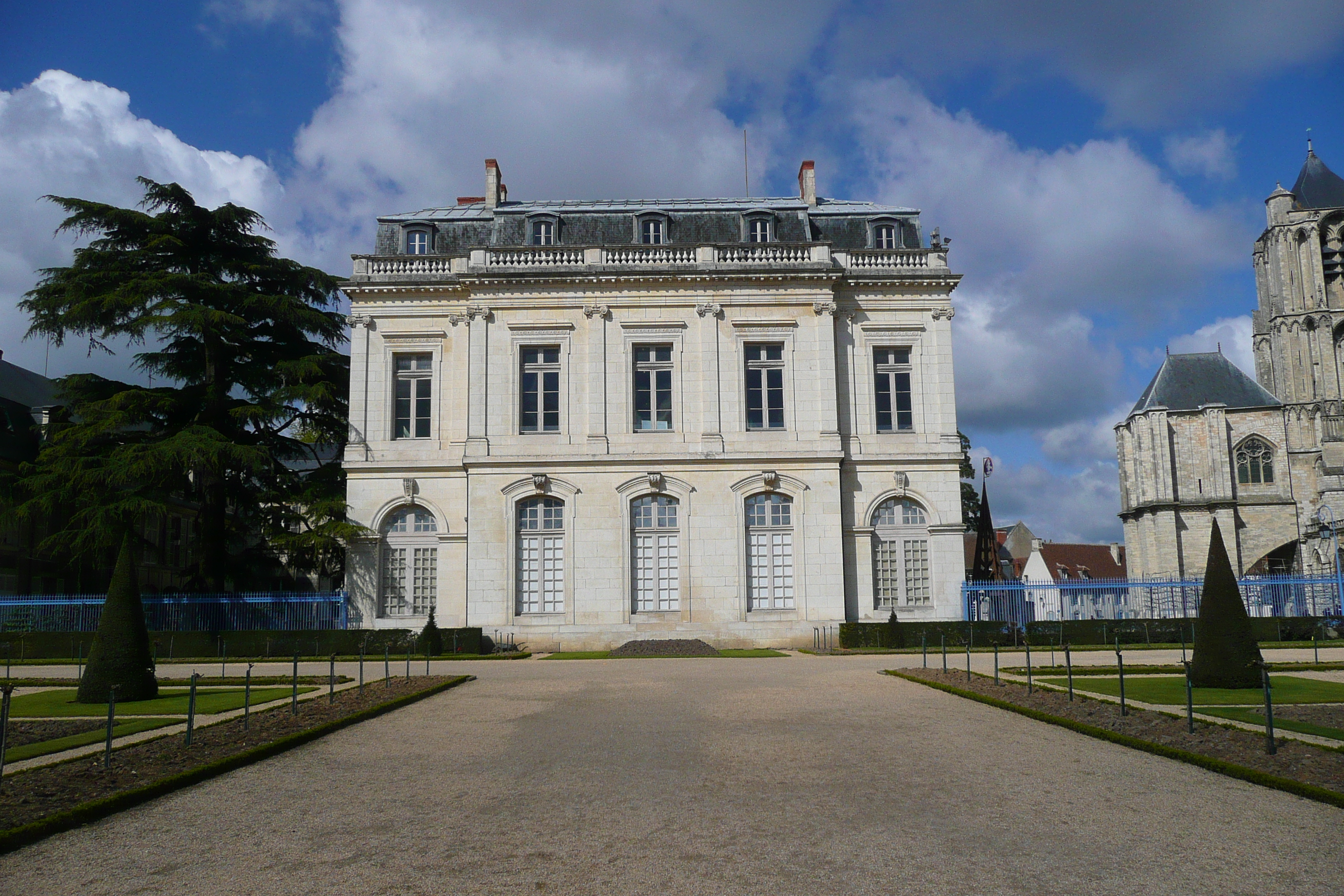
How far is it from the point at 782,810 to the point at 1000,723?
510cm

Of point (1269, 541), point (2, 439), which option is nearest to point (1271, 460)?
point (1269, 541)

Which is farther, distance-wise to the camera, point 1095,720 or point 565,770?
point 1095,720

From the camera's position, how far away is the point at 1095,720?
10922mm

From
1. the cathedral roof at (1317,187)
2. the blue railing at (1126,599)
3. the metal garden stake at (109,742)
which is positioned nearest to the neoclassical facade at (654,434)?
the blue railing at (1126,599)

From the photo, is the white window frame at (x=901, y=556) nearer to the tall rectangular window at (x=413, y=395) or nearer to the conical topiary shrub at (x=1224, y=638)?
the tall rectangular window at (x=413, y=395)

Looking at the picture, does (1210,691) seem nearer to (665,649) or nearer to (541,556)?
(665,649)

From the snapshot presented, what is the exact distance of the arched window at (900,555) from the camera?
27672 millimetres

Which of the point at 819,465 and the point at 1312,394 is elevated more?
the point at 1312,394

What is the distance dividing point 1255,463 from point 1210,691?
48.0 meters

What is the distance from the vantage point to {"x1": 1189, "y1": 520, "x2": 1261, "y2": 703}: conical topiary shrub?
43.9 feet

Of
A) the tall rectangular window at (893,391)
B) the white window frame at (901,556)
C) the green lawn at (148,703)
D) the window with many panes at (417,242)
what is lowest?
the green lawn at (148,703)

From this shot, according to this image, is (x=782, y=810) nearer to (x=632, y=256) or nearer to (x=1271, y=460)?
(x=632, y=256)

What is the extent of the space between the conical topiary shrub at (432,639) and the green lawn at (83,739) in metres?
11.7

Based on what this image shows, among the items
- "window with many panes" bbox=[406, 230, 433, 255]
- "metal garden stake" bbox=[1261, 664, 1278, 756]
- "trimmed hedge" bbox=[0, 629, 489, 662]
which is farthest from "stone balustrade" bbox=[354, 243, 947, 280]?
"metal garden stake" bbox=[1261, 664, 1278, 756]
